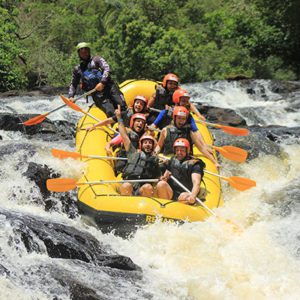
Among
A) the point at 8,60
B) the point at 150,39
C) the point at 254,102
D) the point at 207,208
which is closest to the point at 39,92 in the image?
the point at 8,60

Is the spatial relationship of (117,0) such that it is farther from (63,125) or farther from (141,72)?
(63,125)

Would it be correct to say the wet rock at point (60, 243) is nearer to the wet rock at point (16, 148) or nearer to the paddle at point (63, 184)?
the paddle at point (63, 184)

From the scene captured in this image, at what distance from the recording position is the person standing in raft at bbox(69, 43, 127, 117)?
23.8 ft

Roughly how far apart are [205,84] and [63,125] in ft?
18.3

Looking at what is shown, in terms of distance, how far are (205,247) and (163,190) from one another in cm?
78

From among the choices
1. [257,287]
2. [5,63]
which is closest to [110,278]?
[257,287]

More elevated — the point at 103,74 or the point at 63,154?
the point at 103,74

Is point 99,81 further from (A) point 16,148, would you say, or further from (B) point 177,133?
(B) point 177,133

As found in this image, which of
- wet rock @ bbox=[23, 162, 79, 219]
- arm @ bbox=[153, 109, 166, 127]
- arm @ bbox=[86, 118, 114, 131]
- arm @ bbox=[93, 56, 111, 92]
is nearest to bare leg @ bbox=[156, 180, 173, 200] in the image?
wet rock @ bbox=[23, 162, 79, 219]

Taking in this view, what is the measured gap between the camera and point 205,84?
14133 millimetres

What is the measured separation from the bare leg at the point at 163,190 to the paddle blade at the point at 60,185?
0.83 m

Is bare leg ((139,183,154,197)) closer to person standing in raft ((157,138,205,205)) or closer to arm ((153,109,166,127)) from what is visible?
person standing in raft ((157,138,205,205))

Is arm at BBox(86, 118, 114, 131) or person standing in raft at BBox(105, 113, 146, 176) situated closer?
person standing in raft at BBox(105, 113, 146, 176)

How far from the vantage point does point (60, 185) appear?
5.62 m
